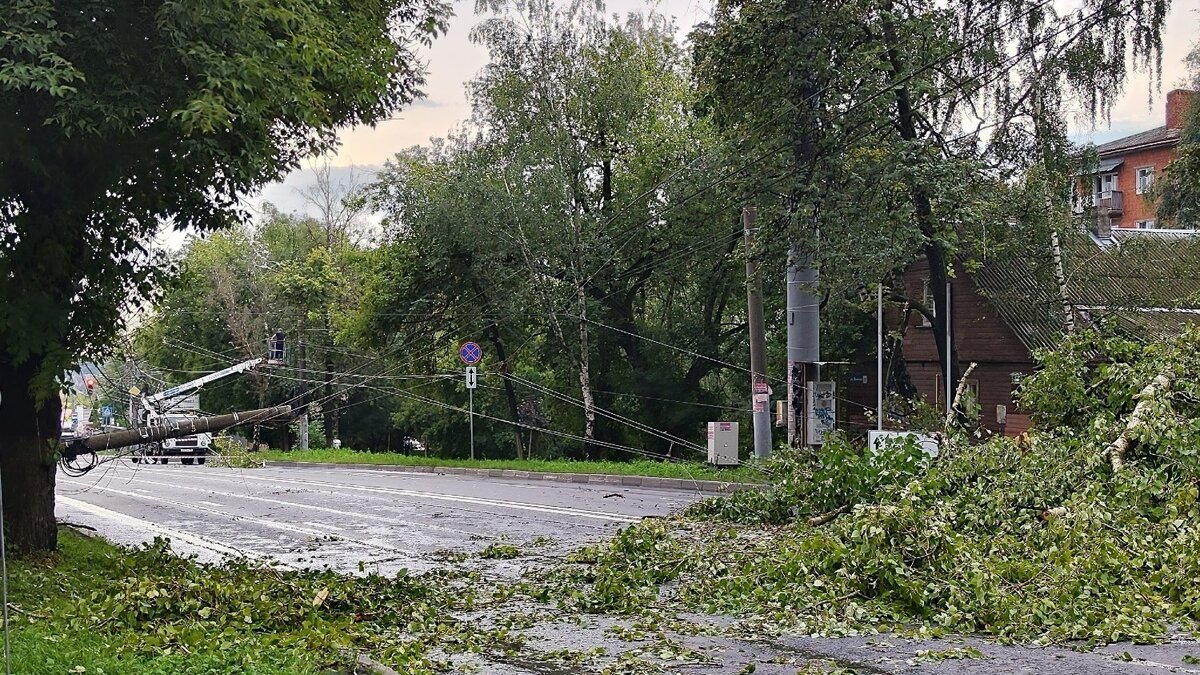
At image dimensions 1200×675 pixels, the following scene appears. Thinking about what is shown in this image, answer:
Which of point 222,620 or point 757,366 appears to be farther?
point 757,366

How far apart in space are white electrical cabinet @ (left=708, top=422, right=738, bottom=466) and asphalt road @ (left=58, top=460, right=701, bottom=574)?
260 centimetres

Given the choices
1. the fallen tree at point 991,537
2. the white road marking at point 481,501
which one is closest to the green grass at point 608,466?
the white road marking at point 481,501

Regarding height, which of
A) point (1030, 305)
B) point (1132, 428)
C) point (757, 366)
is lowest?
point (1132, 428)

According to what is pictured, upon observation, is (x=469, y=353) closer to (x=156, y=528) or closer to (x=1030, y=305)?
(x=1030, y=305)

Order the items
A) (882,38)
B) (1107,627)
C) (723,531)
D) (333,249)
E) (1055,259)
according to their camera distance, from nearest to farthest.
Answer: (1107,627), (723,531), (882,38), (1055,259), (333,249)

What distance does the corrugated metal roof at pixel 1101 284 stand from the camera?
85.5ft

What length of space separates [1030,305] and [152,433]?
23.6m

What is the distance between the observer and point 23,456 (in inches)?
437

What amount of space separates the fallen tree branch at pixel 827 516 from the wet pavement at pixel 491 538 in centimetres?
290

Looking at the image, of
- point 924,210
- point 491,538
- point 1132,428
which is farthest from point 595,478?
point 1132,428

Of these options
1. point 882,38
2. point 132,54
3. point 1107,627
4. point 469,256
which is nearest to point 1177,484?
point 1107,627

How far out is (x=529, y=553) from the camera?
13.9 metres

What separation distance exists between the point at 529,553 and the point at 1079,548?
20.9 ft

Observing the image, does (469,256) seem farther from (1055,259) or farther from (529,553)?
(529,553)
